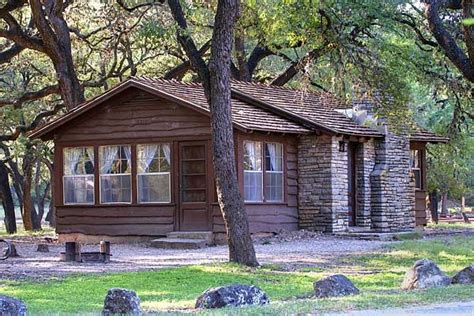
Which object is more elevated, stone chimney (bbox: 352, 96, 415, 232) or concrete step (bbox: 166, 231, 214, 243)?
stone chimney (bbox: 352, 96, 415, 232)

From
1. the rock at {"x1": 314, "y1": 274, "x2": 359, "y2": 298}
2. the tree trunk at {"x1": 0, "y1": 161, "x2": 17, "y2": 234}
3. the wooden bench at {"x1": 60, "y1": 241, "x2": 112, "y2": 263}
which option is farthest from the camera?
the tree trunk at {"x1": 0, "y1": 161, "x2": 17, "y2": 234}

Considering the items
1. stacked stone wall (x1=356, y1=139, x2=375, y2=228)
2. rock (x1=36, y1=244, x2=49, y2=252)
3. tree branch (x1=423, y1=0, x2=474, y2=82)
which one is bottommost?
rock (x1=36, y1=244, x2=49, y2=252)

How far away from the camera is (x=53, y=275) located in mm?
16438

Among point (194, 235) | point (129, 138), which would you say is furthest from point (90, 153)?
point (194, 235)

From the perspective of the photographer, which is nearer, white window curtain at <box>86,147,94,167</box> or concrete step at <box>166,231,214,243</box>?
concrete step at <box>166,231,214,243</box>

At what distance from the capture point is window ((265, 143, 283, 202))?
2523 cm

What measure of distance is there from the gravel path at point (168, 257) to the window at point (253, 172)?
168cm

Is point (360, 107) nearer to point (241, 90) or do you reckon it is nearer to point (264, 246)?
point (241, 90)

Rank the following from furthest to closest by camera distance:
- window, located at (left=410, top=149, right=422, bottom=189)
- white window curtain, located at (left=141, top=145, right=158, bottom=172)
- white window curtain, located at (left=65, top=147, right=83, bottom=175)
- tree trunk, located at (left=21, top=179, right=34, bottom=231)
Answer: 1. tree trunk, located at (left=21, top=179, right=34, bottom=231)
2. window, located at (left=410, top=149, right=422, bottom=189)
3. white window curtain, located at (left=65, top=147, right=83, bottom=175)
4. white window curtain, located at (left=141, top=145, right=158, bottom=172)

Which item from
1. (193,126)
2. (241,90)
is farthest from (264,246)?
(241,90)

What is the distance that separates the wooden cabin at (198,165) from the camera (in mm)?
24438

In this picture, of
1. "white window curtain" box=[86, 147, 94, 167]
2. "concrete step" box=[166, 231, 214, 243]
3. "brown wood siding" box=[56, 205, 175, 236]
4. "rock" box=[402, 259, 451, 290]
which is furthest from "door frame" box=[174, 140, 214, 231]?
"rock" box=[402, 259, 451, 290]

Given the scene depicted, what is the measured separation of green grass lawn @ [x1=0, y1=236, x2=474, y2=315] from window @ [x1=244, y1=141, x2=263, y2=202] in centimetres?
556

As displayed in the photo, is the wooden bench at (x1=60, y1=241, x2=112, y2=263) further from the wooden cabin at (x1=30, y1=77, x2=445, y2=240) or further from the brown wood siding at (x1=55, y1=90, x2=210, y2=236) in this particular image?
the brown wood siding at (x1=55, y1=90, x2=210, y2=236)
